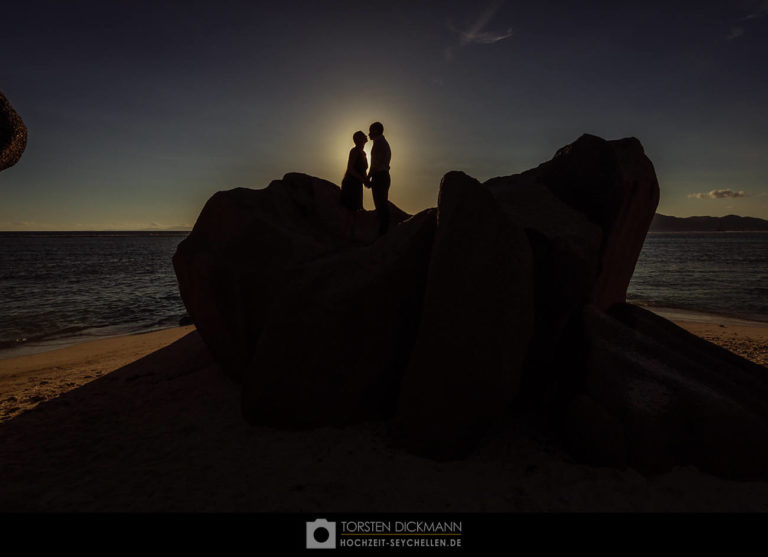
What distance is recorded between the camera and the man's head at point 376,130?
7098mm

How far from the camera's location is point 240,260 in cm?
557

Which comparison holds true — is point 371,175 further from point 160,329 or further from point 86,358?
point 160,329

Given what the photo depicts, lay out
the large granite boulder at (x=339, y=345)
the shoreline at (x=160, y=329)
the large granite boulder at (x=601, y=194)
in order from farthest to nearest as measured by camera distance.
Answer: the shoreline at (x=160, y=329) < the large granite boulder at (x=601, y=194) < the large granite boulder at (x=339, y=345)

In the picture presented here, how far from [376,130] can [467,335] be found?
460 cm

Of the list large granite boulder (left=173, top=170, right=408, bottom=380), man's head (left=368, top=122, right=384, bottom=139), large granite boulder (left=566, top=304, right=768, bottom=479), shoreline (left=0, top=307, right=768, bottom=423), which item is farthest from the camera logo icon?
man's head (left=368, top=122, right=384, bottom=139)

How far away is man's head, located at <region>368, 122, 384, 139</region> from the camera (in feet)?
23.3

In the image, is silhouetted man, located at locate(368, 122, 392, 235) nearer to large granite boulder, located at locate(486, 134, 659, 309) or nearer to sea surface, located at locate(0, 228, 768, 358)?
large granite boulder, located at locate(486, 134, 659, 309)

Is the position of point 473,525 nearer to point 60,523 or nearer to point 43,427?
point 60,523

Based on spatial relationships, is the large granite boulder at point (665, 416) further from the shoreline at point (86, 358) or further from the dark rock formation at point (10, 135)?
the shoreline at point (86, 358)

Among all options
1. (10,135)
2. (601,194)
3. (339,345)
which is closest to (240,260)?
(339,345)

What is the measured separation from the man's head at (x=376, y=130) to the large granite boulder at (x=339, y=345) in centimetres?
315

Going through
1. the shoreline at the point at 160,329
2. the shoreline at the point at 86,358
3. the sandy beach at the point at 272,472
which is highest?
the sandy beach at the point at 272,472

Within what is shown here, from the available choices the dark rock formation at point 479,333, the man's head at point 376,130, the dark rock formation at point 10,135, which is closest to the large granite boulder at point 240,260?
the dark rock formation at point 479,333

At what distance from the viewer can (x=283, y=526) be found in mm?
3188
